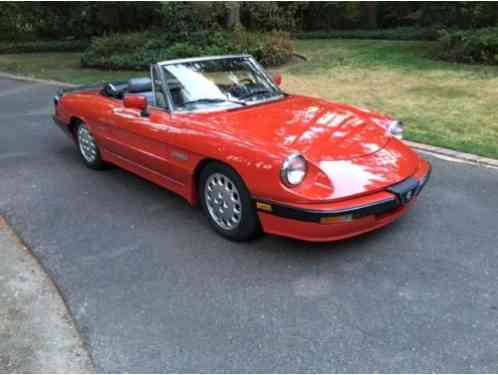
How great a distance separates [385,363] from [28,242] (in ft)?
9.61

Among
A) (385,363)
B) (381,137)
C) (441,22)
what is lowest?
(385,363)

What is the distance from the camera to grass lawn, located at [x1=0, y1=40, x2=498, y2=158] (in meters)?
6.60

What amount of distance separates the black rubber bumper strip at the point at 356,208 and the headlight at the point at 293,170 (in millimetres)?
178

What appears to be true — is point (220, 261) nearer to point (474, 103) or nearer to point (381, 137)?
point (381, 137)

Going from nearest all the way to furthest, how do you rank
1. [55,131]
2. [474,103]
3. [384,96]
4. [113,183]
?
[113,183], [55,131], [474,103], [384,96]

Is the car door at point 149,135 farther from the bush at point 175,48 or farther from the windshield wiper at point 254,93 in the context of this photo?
the bush at point 175,48

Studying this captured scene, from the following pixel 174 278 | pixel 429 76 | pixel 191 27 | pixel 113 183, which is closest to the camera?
pixel 174 278

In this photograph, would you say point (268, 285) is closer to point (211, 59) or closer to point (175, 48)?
point (211, 59)

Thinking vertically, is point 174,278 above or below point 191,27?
below

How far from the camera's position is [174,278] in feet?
11.1

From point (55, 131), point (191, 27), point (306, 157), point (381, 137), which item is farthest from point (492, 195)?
point (191, 27)

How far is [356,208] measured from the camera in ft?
10.7

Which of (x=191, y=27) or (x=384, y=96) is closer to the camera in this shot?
(x=384, y=96)

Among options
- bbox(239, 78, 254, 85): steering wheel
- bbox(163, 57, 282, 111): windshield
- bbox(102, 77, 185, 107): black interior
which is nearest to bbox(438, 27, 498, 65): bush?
bbox(163, 57, 282, 111): windshield
